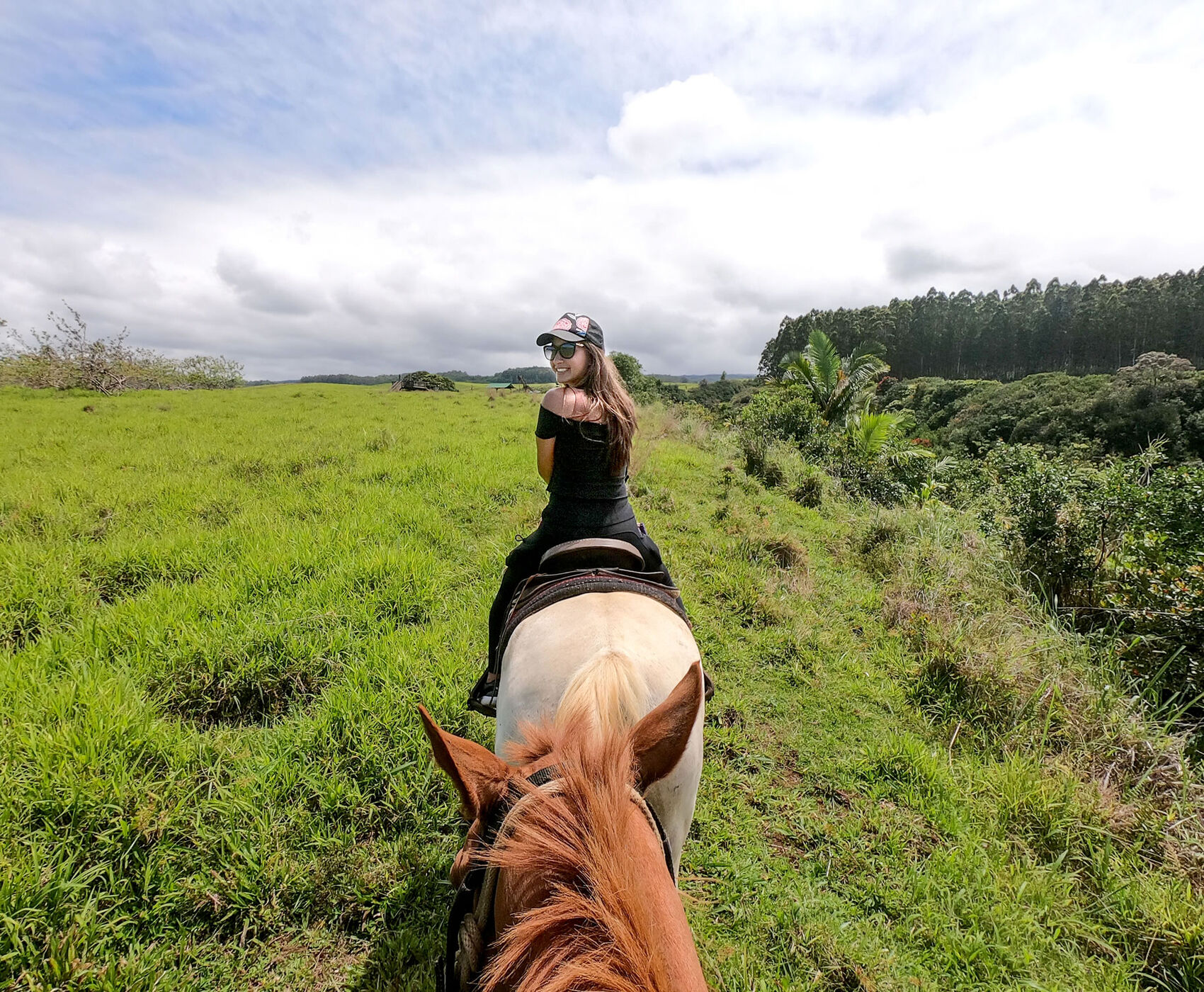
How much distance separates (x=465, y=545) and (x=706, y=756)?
330 centimetres

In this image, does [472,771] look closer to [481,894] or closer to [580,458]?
[481,894]

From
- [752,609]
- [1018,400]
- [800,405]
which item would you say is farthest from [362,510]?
[1018,400]

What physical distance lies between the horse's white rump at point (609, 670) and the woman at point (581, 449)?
2.12ft

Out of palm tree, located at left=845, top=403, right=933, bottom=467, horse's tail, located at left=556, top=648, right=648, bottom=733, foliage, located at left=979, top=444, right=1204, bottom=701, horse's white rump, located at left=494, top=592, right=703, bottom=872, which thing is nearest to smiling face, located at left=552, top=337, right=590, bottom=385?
horse's white rump, located at left=494, top=592, right=703, bottom=872

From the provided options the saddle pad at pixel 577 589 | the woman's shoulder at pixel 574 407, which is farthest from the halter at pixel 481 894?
the woman's shoulder at pixel 574 407

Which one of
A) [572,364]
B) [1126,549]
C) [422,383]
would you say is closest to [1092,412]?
[1126,549]

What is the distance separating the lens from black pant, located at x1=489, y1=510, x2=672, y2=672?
247 cm

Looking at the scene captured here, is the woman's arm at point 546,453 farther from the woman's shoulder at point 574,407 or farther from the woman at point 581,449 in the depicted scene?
the woman's shoulder at point 574,407

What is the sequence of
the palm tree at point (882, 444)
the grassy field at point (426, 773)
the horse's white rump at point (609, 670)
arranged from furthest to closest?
the palm tree at point (882, 444) → the grassy field at point (426, 773) → the horse's white rump at point (609, 670)

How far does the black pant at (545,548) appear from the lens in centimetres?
247

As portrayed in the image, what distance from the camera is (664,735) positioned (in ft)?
4.03

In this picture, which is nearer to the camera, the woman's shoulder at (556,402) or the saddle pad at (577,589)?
the saddle pad at (577,589)

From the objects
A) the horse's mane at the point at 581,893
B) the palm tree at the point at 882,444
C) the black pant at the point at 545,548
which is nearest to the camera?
the horse's mane at the point at 581,893

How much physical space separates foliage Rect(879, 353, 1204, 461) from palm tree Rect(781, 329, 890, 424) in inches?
370
